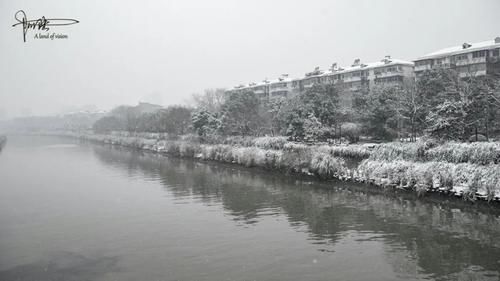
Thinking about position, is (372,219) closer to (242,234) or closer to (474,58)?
(242,234)

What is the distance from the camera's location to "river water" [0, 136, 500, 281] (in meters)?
13.8

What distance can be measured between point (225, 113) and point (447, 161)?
35.6 m

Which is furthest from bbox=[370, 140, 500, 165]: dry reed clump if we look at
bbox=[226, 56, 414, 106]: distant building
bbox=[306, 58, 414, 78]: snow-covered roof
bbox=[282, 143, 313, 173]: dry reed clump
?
bbox=[306, 58, 414, 78]: snow-covered roof

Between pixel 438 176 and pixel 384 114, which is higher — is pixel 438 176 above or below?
below

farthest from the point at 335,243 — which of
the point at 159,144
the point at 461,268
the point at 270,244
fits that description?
the point at 159,144

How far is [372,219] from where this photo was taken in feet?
66.5

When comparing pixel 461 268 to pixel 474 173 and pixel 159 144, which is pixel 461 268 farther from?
pixel 159 144

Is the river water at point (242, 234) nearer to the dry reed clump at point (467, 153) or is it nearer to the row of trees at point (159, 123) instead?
the dry reed clump at point (467, 153)

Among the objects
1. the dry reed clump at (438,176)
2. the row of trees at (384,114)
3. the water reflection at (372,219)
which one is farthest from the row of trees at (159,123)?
the dry reed clump at (438,176)

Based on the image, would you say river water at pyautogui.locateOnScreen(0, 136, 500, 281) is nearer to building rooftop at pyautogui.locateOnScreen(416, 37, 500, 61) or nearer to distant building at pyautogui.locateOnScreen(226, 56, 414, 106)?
distant building at pyautogui.locateOnScreen(226, 56, 414, 106)

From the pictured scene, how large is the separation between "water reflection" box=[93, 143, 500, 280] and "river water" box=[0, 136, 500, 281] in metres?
0.06

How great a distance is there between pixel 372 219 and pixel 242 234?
291 inches

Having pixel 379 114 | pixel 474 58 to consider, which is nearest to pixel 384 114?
pixel 379 114

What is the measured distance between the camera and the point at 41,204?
26.0 meters
